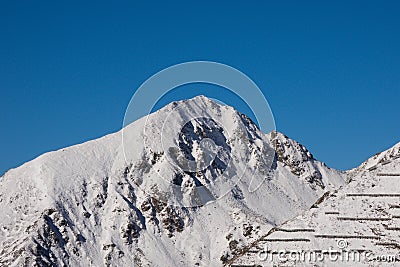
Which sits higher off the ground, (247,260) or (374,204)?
(374,204)

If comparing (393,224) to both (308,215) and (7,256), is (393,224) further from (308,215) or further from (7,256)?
(7,256)

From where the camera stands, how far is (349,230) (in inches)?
2958

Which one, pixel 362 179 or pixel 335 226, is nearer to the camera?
pixel 335 226

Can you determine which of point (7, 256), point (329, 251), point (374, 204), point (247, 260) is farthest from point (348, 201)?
point (7, 256)

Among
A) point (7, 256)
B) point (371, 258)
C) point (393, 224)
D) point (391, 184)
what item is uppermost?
point (7, 256)

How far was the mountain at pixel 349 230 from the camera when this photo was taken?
71.9m

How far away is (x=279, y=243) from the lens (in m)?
76.5

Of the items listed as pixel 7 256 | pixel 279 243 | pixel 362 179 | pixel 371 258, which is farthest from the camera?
pixel 7 256

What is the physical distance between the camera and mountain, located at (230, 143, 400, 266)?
71938mm

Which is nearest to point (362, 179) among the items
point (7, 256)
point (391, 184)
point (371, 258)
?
point (391, 184)

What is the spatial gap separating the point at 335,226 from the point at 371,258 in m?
6.74

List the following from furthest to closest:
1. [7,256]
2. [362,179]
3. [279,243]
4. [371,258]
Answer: [7,256] → [362,179] → [279,243] → [371,258]

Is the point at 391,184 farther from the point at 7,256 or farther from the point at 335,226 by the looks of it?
the point at 7,256

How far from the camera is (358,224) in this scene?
7531cm
